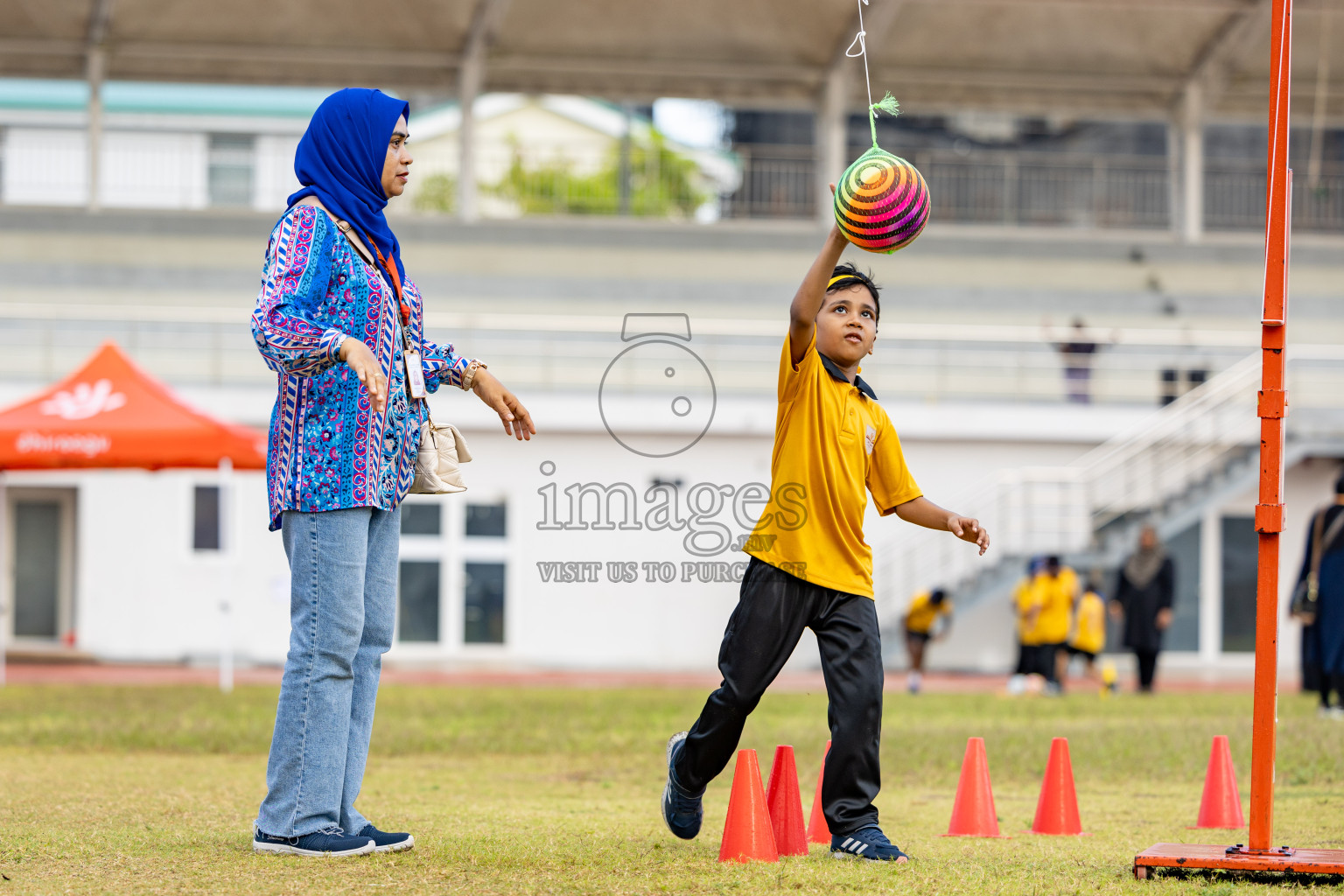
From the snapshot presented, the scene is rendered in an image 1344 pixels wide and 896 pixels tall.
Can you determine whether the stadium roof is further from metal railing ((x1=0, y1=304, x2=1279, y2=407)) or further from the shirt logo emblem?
the shirt logo emblem

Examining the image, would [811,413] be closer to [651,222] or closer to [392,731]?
[392,731]

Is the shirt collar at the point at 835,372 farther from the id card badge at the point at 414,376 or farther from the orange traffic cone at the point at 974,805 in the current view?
the orange traffic cone at the point at 974,805

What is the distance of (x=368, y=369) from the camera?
426cm

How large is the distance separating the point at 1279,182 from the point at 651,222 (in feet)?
70.5

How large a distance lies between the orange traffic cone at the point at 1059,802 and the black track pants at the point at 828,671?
132 centimetres

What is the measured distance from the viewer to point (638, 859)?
4.69m

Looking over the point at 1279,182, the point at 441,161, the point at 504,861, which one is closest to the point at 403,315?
the point at 504,861

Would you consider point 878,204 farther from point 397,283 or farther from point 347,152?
point 347,152

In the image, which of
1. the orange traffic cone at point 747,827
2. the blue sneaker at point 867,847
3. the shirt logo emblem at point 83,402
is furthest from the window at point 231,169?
the blue sneaker at point 867,847

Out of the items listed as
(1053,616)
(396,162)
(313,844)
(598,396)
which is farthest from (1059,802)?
(598,396)

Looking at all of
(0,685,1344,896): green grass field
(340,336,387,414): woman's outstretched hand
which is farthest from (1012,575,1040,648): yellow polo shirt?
(340,336,387,414): woman's outstretched hand

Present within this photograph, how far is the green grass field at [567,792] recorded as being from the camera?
425 cm

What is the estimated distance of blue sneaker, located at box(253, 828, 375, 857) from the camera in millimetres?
4461

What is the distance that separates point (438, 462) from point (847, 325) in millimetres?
1367
